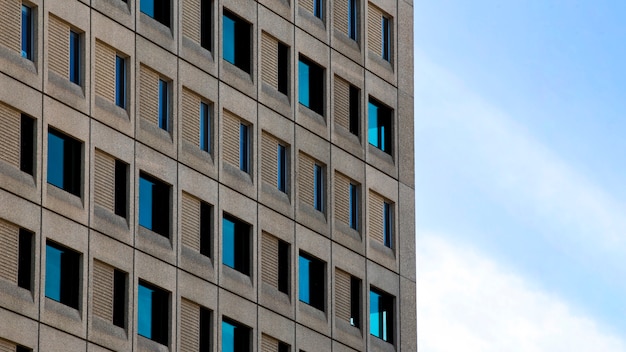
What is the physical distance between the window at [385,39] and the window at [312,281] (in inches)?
354

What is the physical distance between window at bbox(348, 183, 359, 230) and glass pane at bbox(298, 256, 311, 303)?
9.96 ft

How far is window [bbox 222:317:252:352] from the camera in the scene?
71375 mm

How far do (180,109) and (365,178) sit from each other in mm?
9644

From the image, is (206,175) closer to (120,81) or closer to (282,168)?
(120,81)

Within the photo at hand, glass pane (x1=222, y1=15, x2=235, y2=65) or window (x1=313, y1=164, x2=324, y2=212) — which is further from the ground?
glass pane (x1=222, y1=15, x2=235, y2=65)

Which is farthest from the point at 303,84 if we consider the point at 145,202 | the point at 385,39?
the point at 145,202

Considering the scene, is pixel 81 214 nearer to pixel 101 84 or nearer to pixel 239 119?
pixel 101 84

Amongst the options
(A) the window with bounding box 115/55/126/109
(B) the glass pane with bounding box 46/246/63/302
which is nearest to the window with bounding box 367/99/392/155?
(A) the window with bounding box 115/55/126/109

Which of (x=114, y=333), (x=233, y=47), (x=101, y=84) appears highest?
(x=233, y=47)

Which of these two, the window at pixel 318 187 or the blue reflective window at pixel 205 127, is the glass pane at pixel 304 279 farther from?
the blue reflective window at pixel 205 127

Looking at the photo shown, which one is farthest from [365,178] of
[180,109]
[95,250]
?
[95,250]

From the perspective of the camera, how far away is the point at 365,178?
78.8 meters

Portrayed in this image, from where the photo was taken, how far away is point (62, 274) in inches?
2589

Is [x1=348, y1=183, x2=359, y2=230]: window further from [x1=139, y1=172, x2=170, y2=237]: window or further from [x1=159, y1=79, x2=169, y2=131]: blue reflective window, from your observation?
[x1=139, y1=172, x2=170, y2=237]: window
